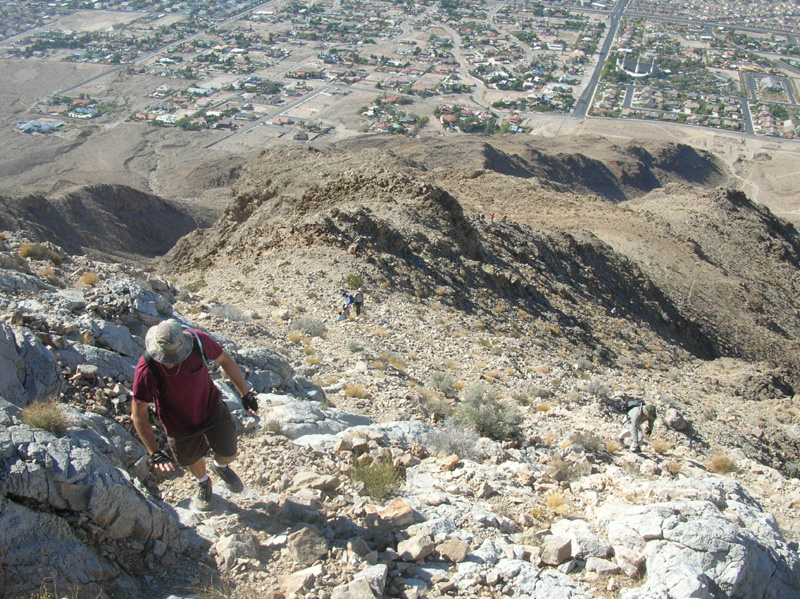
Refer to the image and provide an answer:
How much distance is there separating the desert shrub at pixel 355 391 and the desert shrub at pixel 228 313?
3.08 m

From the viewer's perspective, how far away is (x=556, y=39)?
122062 millimetres

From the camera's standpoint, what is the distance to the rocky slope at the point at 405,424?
4.36m

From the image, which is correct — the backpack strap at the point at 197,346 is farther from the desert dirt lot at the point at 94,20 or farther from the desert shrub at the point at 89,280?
the desert dirt lot at the point at 94,20

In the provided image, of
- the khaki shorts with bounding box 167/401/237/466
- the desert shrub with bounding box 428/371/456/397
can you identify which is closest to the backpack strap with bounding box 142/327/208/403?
the khaki shorts with bounding box 167/401/237/466

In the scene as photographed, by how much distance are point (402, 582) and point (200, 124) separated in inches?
2970

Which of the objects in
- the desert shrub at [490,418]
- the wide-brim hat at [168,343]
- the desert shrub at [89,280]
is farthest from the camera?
the desert shrub at [89,280]

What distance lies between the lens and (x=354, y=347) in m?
11.2

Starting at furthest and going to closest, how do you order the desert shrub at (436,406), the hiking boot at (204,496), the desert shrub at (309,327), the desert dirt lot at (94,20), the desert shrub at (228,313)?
the desert dirt lot at (94,20), the desert shrub at (309,327), the desert shrub at (228,313), the desert shrub at (436,406), the hiking boot at (204,496)

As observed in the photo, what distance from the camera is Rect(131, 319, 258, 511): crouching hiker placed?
14.5 ft

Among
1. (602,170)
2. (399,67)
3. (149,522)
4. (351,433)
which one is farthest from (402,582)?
(399,67)

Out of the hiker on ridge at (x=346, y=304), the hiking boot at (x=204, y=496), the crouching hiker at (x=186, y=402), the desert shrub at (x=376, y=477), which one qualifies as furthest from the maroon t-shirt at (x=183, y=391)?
the hiker on ridge at (x=346, y=304)

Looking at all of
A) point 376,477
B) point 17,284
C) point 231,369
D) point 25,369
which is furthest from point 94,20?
point 376,477

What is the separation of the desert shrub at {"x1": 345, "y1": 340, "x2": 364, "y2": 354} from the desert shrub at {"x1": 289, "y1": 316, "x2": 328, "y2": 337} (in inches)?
30.9

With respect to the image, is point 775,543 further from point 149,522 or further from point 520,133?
point 520,133
